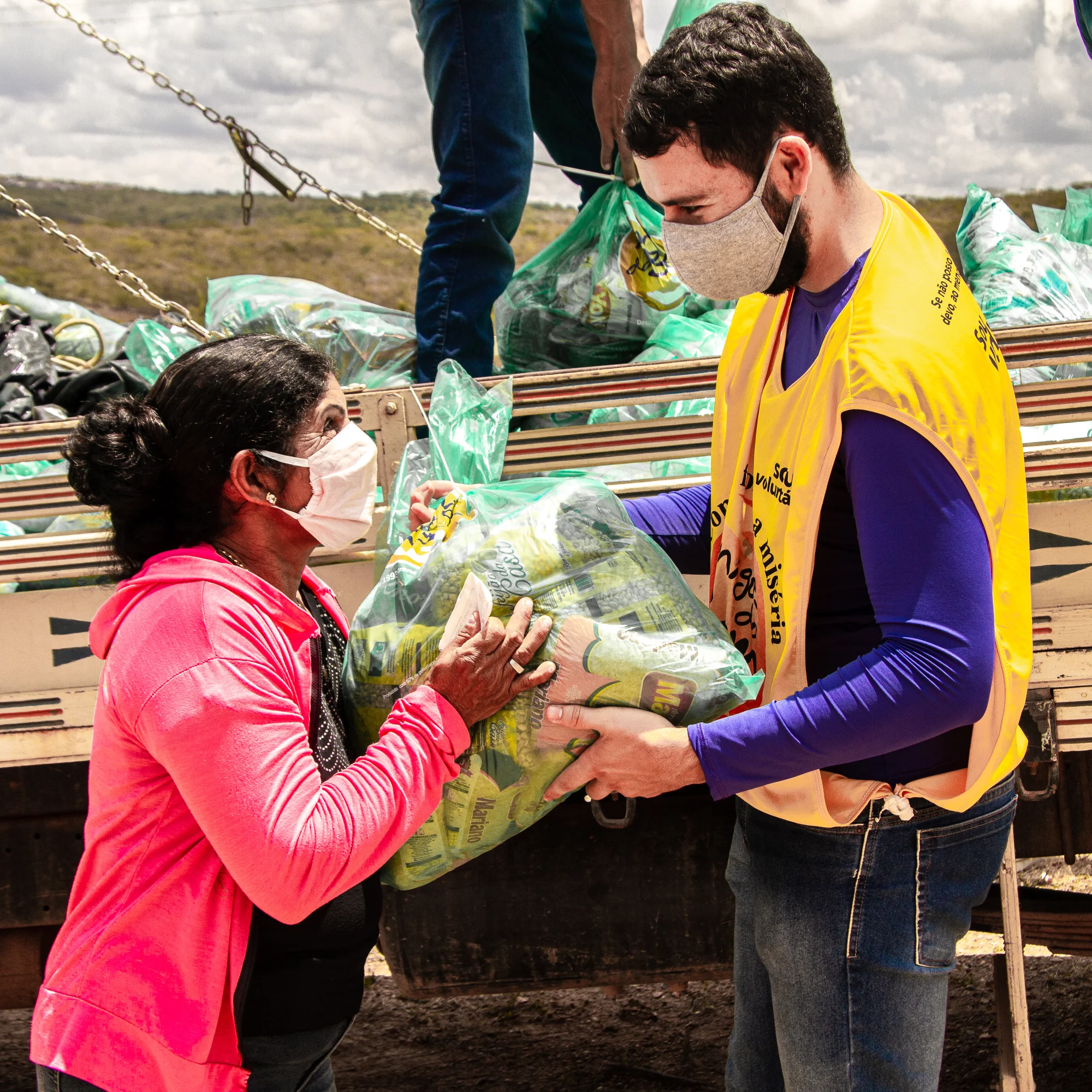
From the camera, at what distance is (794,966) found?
1.43 m

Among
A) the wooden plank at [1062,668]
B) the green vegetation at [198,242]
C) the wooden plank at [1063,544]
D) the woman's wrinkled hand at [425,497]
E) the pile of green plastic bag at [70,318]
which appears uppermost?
the green vegetation at [198,242]

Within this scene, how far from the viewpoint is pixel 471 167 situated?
256cm

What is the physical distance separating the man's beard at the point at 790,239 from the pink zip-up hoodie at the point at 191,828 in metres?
0.72

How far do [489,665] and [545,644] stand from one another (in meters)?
0.09

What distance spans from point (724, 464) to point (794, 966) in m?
0.65

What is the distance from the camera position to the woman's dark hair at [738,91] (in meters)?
1.27

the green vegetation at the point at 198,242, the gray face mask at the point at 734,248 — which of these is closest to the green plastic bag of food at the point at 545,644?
the gray face mask at the point at 734,248

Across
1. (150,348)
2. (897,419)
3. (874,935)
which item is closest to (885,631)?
(897,419)

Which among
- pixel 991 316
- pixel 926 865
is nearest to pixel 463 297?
pixel 991 316

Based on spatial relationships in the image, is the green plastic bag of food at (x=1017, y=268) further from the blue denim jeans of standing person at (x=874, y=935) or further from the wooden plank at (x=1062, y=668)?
the blue denim jeans of standing person at (x=874, y=935)

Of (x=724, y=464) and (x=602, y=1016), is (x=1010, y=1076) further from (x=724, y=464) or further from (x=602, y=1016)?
(x=602, y=1016)

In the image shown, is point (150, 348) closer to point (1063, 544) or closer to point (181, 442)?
point (181, 442)

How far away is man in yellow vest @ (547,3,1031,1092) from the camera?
1.22 metres

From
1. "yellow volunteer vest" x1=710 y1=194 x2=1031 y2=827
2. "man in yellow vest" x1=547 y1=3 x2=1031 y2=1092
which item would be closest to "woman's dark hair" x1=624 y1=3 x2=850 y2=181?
"man in yellow vest" x1=547 y1=3 x2=1031 y2=1092
